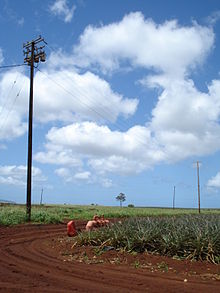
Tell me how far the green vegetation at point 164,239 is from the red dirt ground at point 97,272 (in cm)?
38

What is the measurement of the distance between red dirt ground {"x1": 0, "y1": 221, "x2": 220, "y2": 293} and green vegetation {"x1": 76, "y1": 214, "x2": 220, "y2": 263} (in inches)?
14.9

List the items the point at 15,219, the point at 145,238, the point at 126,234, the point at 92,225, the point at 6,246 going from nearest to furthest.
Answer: the point at 145,238, the point at 126,234, the point at 6,246, the point at 92,225, the point at 15,219

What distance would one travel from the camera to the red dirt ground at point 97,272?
20.8 feet

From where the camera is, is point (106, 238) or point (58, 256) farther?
point (106, 238)

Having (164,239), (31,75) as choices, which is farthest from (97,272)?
(31,75)

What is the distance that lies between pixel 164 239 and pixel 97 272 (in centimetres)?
220

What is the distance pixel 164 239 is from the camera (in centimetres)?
898

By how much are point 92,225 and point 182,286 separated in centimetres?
704

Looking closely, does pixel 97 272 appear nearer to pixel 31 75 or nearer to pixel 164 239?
pixel 164 239

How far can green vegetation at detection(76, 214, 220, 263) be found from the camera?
27.7 ft

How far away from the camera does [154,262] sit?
830 centimetres

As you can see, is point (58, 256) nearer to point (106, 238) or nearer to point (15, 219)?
point (106, 238)

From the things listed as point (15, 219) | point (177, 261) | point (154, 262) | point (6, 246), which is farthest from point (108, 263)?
point (15, 219)

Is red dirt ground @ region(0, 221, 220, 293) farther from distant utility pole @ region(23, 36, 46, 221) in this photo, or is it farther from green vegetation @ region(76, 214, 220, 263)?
distant utility pole @ region(23, 36, 46, 221)
